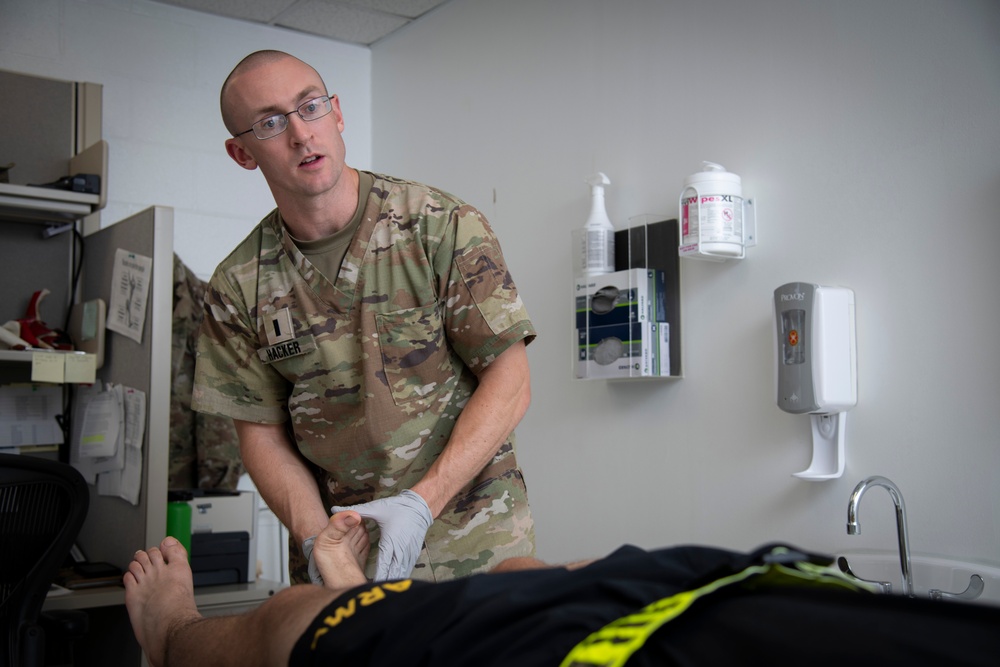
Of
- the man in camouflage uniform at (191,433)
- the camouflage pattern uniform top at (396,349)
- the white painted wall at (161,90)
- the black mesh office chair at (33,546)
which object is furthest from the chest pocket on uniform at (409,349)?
the white painted wall at (161,90)

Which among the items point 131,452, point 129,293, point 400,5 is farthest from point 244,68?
point 400,5

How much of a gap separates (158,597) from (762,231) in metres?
1.56

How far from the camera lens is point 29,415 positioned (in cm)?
264

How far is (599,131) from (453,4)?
1027 mm

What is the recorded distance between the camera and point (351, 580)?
3.99ft

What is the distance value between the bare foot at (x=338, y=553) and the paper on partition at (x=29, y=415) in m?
1.73

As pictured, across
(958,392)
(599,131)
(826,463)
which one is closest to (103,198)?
(599,131)

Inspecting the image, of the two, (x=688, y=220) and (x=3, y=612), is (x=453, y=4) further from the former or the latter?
(x=3, y=612)

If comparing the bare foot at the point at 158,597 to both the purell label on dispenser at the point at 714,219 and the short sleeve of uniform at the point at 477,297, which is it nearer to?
the short sleeve of uniform at the point at 477,297

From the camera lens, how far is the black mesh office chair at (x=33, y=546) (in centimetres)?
178

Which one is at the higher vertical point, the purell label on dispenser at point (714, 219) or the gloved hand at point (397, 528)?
the purell label on dispenser at point (714, 219)

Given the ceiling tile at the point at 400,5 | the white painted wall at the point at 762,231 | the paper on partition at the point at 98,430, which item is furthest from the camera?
the ceiling tile at the point at 400,5

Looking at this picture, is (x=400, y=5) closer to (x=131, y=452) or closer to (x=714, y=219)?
(x=714, y=219)

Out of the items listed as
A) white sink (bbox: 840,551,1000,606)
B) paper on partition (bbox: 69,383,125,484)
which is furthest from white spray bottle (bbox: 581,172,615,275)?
paper on partition (bbox: 69,383,125,484)
